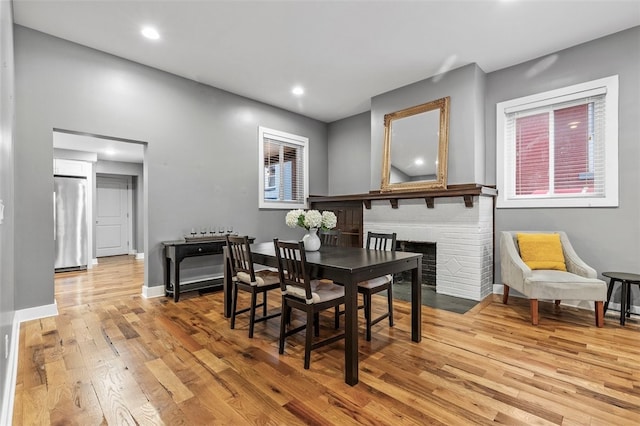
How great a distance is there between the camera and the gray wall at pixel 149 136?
315 cm

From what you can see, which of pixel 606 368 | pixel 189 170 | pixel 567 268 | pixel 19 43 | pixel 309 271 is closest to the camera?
pixel 606 368

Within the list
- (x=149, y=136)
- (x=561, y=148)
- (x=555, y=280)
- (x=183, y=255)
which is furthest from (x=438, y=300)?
(x=149, y=136)

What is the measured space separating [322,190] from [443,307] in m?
3.56

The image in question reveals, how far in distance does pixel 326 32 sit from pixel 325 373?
3.27 metres

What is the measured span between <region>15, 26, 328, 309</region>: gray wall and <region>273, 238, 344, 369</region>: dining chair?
97.4 inches

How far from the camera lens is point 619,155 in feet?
10.8

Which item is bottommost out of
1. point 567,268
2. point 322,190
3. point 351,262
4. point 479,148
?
point 567,268

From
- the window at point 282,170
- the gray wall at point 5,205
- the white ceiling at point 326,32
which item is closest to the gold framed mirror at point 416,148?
the white ceiling at point 326,32

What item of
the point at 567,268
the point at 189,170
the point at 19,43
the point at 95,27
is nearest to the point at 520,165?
the point at 567,268

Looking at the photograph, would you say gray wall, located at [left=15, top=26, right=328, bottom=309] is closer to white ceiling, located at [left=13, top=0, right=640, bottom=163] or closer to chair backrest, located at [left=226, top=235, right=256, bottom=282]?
white ceiling, located at [left=13, top=0, right=640, bottom=163]

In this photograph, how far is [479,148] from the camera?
13.2ft

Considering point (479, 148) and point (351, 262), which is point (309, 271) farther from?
point (479, 148)

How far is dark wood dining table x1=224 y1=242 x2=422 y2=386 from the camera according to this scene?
2014 millimetres

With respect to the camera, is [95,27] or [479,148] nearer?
[95,27]
